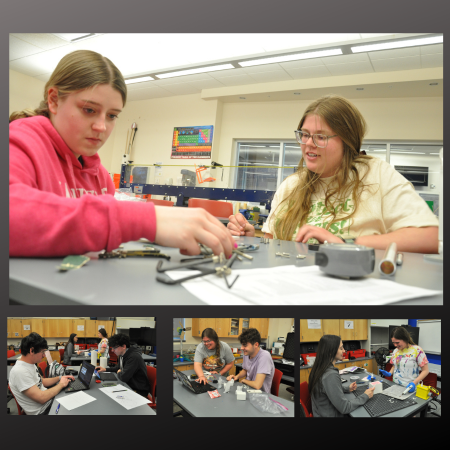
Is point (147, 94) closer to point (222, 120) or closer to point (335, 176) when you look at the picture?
point (335, 176)

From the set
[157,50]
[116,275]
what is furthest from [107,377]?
[157,50]

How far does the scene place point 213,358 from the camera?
4.26 ft

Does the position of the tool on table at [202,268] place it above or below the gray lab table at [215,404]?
above

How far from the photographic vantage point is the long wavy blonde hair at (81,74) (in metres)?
0.70

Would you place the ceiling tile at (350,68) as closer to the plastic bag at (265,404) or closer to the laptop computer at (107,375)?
the plastic bag at (265,404)

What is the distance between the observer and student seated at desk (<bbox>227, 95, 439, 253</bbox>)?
3.54ft

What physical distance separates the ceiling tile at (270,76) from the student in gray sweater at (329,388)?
2.11 meters

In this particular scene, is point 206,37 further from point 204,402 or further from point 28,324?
point 204,402

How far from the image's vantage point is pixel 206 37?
3.47 ft

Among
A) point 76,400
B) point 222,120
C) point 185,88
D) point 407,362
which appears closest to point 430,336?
point 407,362

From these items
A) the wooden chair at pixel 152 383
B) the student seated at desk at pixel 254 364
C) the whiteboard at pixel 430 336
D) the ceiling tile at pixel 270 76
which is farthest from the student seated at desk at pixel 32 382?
the ceiling tile at pixel 270 76

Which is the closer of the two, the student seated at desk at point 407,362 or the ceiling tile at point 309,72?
the student seated at desk at point 407,362

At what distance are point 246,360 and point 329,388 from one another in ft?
0.90

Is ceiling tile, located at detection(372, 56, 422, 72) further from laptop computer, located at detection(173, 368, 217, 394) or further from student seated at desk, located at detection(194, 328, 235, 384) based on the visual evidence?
laptop computer, located at detection(173, 368, 217, 394)
